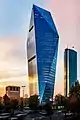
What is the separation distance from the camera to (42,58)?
347ft

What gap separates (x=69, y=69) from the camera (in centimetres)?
11819

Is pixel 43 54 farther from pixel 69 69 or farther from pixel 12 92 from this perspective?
pixel 12 92

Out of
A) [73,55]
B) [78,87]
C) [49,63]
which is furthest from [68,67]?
[78,87]

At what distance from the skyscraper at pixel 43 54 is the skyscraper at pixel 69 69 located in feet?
18.2

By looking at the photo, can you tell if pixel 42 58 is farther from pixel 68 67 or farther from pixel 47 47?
pixel 68 67

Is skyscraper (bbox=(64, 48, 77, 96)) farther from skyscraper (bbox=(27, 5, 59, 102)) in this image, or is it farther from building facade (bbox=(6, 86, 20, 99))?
building facade (bbox=(6, 86, 20, 99))

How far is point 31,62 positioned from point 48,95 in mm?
14433

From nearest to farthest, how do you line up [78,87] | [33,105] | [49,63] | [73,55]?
[78,87], [33,105], [49,63], [73,55]

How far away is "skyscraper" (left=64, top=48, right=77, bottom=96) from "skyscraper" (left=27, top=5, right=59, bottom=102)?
18.2 feet

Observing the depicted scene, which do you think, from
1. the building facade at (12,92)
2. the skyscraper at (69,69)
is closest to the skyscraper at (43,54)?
the skyscraper at (69,69)

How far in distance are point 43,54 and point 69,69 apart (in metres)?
15.5

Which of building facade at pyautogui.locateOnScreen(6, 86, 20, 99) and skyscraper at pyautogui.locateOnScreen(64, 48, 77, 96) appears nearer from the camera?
skyscraper at pyautogui.locateOnScreen(64, 48, 77, 96)

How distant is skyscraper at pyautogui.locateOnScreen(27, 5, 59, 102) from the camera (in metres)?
105

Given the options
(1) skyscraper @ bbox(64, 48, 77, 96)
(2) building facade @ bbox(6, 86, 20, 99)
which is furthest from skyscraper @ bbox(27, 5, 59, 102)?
(2) building facade @ bbox(6, 86, 20, 99)
